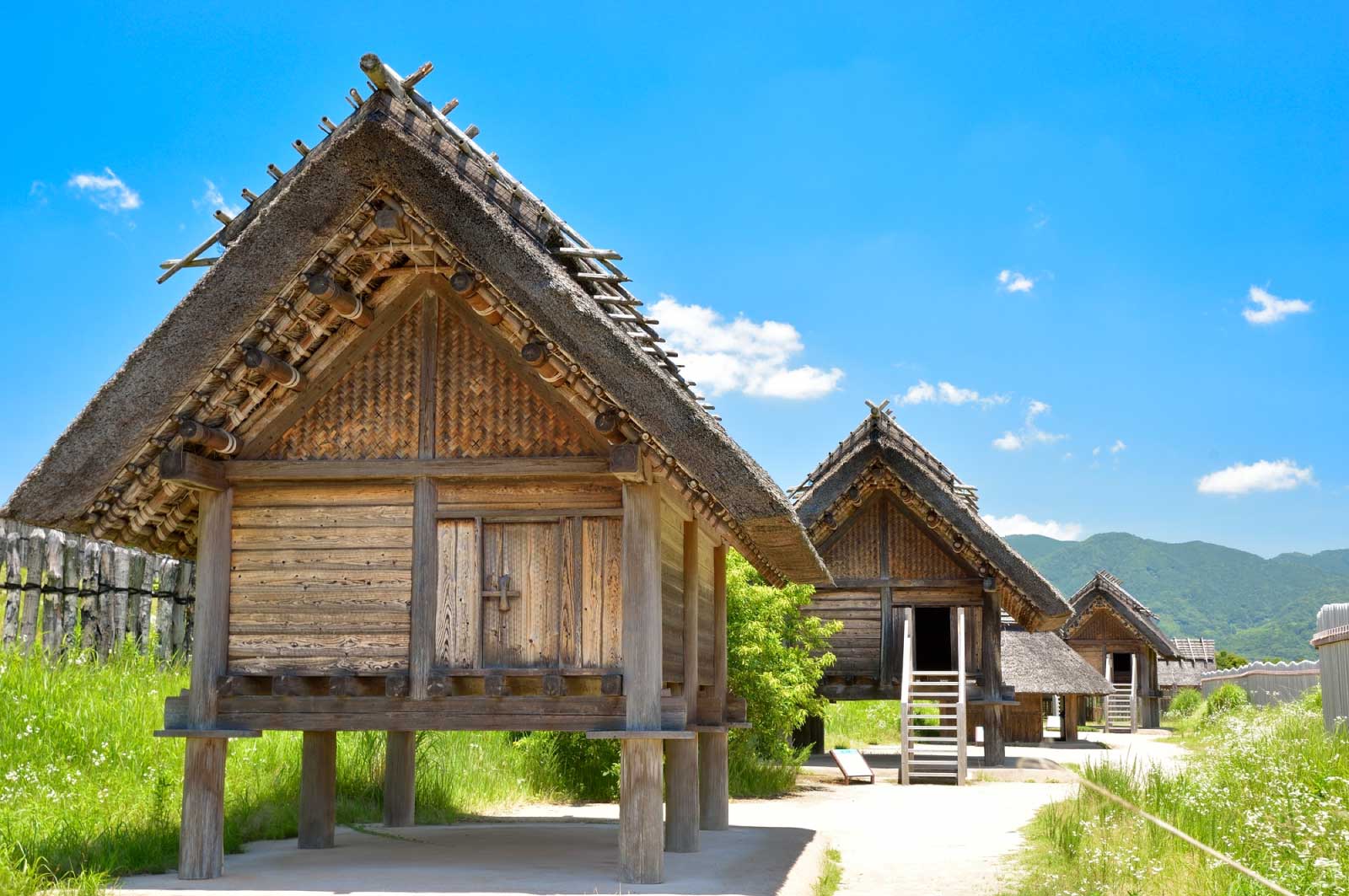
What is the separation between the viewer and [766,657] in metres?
16.0

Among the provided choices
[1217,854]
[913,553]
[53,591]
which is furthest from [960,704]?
[1217,854]

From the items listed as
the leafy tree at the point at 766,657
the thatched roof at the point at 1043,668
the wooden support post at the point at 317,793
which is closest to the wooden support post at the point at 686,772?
the wooden support post at the point at 317,793

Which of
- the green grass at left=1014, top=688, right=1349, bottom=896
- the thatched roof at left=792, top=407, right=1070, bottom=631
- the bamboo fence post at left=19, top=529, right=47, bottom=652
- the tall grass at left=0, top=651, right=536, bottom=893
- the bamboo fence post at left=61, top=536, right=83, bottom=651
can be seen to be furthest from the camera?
the thatched roof at left=792, top=407, right=1070, bottom=631

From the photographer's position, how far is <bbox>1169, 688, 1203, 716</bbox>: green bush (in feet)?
142

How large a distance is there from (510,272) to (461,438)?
1.21 metres

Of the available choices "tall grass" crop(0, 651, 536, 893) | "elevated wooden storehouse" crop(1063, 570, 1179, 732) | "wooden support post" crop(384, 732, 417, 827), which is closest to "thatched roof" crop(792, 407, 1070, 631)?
"tall grass" crop(0, 651, 536, 893)

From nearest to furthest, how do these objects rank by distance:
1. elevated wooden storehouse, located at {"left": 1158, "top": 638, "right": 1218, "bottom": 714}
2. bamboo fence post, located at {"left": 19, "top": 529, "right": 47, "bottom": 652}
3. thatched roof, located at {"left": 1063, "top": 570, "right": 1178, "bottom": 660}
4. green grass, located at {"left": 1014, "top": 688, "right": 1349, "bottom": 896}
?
green grass, located at {"left": 1014, "top": 688, "right": 1349, "bottom": 896} → bamboo fence post, located at {"left": 19, "top": 529, "right": 47, "bottom": 652} → thatched roof, located at {"left": 1063, "top": 570, "right": 1178, "bottom": 660} → elevated wooden storehouse, located at {"left": 1158, "top": 638, "right": 1218, "bottom": 714}

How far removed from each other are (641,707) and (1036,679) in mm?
21470

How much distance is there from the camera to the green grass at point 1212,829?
6.75m

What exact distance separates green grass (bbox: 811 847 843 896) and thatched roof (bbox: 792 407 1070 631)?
8613mm

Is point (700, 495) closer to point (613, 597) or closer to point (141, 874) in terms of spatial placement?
point (613, 597)

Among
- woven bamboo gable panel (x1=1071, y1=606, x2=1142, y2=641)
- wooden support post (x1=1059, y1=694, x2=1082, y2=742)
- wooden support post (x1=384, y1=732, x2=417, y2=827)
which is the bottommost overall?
wooden support post (x1=1059, y1=694, x2=1082, y2=742)

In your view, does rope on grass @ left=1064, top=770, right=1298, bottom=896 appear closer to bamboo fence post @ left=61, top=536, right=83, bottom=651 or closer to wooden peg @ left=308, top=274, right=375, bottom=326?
wooden peg @ left=308, top=274, right=375, bottom=326

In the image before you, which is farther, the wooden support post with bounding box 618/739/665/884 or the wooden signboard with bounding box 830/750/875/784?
the wooden signboard with bounding box 830/750/875/784
